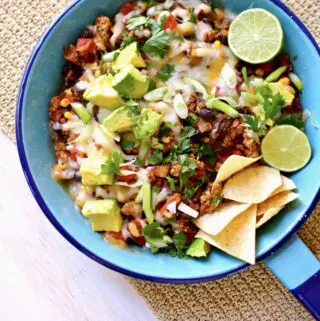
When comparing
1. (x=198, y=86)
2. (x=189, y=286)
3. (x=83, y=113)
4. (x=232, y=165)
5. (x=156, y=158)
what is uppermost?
(x=83, y=113)

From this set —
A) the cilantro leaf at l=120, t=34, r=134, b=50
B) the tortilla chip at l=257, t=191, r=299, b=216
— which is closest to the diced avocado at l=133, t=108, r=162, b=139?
the cilantro leaf at l=120, t=34, r=134, b=50

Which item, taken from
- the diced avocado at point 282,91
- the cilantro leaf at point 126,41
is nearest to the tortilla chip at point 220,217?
the diced avocado at point 282,91

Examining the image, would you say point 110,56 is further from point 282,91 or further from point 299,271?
point 299,271

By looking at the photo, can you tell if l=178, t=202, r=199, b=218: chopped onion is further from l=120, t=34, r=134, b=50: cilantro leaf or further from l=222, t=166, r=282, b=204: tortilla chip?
l=120, t=34, r=134, b=50: cilantro leaf

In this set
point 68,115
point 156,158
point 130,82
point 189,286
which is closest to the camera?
point 130,82

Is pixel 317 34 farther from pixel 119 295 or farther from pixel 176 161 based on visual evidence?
pixel 119 295

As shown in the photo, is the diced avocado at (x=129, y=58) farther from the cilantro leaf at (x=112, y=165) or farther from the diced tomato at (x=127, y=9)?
the cilantro leaf at (x=112, y=165)

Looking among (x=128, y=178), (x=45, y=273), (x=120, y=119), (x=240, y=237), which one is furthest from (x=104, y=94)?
(x=45, y=273)
